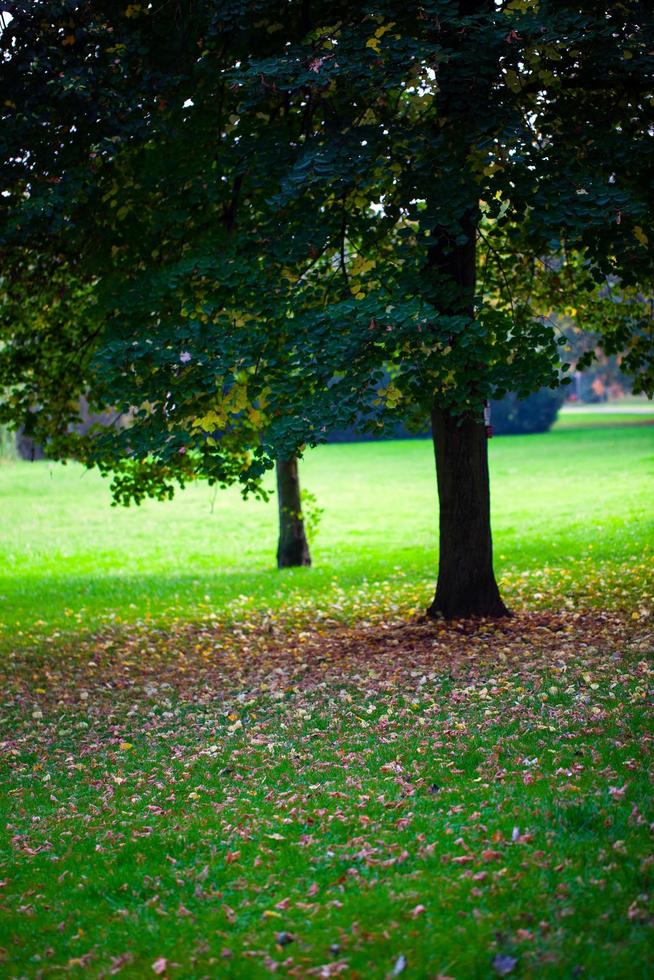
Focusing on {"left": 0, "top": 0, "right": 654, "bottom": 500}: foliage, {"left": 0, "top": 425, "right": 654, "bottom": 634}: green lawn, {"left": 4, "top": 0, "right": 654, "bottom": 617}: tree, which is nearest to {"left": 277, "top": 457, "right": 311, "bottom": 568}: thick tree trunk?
{"left": 0, "top": 425, "right": 654, "bottom": 634}: green lawn

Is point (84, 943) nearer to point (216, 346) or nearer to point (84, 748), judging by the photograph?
point (84, 748)

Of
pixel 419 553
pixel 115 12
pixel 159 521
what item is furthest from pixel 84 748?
pixel 159 521

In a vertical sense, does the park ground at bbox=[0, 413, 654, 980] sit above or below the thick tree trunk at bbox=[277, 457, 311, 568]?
below

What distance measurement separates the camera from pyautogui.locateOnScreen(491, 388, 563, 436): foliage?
5447cm

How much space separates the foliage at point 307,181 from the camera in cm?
833

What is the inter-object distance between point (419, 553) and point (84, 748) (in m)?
11.5

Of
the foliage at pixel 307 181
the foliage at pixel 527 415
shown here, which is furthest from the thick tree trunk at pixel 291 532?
the foliage at pixel 527 415

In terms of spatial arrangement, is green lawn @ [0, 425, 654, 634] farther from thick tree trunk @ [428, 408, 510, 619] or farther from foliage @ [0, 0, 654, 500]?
foliage @ [0, 0, 654, 500]

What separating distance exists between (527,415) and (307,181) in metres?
Answer: 48.1

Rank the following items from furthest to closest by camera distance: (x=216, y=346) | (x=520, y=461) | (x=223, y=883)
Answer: (x=520, y=461) → (x=216, y=346) → (x=223, y=883)

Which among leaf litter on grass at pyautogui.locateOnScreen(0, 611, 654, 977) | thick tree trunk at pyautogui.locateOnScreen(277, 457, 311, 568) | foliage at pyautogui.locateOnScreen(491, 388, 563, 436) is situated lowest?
leaf litter on grass at pyautogui.locateOnScreen(0, 611, 654, 977)

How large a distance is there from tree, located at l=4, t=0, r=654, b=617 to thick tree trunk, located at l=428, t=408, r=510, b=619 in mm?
1724

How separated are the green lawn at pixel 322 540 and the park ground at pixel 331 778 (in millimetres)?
175

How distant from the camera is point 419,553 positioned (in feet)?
62.4
